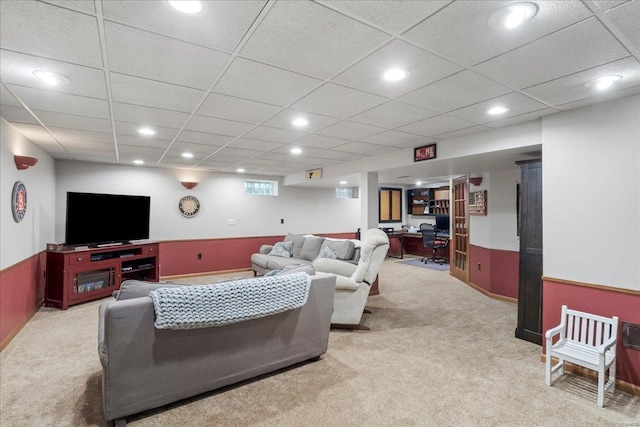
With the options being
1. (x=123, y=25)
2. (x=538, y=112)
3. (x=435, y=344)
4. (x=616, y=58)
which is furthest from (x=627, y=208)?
(x=123, y=25)

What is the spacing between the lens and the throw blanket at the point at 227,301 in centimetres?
202

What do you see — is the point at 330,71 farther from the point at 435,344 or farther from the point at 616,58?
the point at 435,344

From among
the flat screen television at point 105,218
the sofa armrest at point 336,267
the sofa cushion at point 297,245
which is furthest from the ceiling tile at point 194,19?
the sofa cushion at point 297,245

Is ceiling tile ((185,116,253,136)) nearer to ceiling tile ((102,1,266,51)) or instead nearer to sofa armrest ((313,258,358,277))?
ceiling tile ((102,1,266,51))

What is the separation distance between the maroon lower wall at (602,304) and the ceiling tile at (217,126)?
3.44 meters

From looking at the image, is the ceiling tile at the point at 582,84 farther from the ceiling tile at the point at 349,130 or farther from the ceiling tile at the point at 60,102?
the ceiling tile at the point at 60,102

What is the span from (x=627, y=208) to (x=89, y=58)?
400 cm

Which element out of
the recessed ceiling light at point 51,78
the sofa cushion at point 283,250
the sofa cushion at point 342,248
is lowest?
the sofa cushion at point 283,250

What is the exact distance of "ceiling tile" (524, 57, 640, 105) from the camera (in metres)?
2.01

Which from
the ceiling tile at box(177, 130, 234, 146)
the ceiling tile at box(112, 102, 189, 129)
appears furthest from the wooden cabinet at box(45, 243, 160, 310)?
the ceiling tile at box(112, 102, 189, 129)

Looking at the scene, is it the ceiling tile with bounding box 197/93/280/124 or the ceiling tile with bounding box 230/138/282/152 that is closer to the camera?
the ceiling tile with bounding box 197/93/280/124

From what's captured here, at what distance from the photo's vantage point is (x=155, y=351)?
206 centimetres

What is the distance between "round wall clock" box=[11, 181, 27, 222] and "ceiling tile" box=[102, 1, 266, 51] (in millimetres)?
3062

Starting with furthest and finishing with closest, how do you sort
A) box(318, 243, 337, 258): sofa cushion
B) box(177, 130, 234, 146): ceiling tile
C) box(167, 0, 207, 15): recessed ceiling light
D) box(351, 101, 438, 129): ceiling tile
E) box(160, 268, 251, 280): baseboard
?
1. box(160, 268, 251, 280): baseboard
2. box(318, 243, 337, 258): sofa cushion
3. box(177, 130, 234, 146): ceiling tile
4. box(351, 101, 438, 129): ceiling tile
5. box(167, 0, 207, 15): recessed ceiling light
